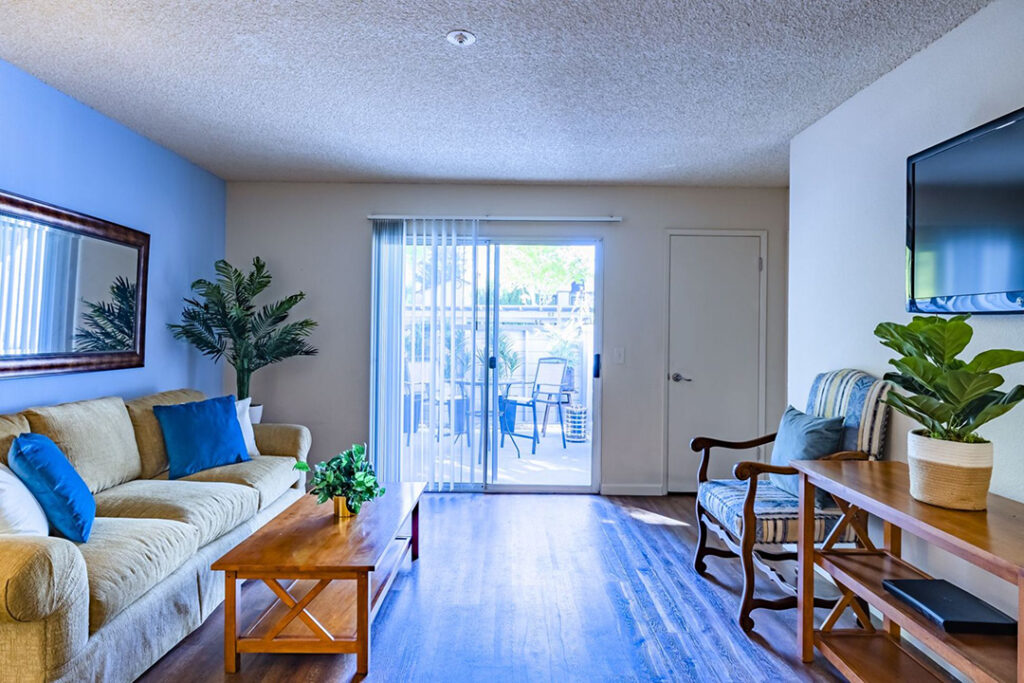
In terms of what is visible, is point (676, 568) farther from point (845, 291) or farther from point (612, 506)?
point (845, 291)

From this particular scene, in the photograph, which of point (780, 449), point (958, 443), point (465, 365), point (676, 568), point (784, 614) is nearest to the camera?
point (958, 443)

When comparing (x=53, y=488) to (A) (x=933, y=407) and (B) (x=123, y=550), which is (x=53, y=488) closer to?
(B) (x=123, y=550)

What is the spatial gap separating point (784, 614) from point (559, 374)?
92.6 inches

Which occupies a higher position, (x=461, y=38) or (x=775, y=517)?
(x=461, y=38)

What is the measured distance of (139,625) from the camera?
78.7 inches

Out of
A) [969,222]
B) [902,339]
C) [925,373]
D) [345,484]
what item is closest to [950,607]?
[925,373]

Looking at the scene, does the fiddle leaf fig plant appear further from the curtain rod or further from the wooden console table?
the curtain rod

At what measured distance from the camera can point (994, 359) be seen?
1.53m

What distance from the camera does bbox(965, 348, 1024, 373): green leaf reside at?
150 centimetres

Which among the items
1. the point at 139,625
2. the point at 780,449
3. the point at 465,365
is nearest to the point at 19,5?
the point at 139,625

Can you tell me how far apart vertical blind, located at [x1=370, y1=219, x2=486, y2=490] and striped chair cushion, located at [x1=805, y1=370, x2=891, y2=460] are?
98.0 inches

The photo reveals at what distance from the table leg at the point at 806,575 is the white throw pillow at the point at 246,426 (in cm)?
297

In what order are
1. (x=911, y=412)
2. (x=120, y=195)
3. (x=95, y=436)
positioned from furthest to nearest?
(x=120, y=195) → (x=95, y=436) → (x=911, y=412)

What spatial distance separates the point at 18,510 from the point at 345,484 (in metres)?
1.09
